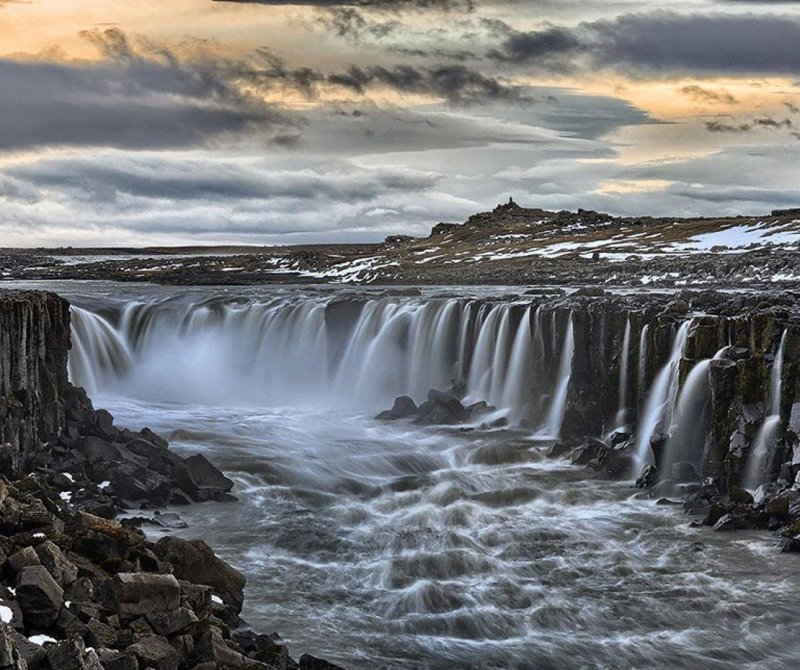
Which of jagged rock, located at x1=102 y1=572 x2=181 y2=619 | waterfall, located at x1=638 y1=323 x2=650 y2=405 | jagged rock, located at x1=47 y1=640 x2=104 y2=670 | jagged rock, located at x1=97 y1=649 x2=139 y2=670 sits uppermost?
waterfall, located at x1=638 y1=323 x2=650 y2=405

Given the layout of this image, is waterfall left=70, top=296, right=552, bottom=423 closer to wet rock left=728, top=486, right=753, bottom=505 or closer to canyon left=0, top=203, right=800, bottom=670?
canyon left=0, top=203, right=800, bottom=670

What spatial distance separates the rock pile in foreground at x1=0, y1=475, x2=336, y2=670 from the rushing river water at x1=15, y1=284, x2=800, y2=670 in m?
1.39

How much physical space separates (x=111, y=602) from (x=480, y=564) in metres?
8.34

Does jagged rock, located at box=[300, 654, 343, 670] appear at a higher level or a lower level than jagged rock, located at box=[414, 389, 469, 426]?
lower

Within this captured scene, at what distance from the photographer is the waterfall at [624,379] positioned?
30.2 metres

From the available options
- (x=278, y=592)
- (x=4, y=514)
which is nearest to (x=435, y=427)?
(x=278, y=592)

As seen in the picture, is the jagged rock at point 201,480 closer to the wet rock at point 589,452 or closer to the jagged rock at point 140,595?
the wet rock at point 589,452

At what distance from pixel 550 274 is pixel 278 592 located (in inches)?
2263

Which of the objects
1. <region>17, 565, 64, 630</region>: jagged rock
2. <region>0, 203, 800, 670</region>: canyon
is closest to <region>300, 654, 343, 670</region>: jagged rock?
<region>0, 203, 800, 670</region>: canyon

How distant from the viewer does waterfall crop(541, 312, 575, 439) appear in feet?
107

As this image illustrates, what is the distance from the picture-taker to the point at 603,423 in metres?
31.0

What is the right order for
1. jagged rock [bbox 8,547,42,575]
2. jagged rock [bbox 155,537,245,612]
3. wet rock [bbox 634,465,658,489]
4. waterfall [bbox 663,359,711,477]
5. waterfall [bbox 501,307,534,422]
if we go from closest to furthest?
1. jagged rock [bbox 8,547,42,575]
2. jagged rock [bbox 155,537,245,612]
3. wet rock [bbox 634,465,658,489]
4. waterfall [bbox 663,359,711,477]
5. waterfall [bbox 501,307,534,422]

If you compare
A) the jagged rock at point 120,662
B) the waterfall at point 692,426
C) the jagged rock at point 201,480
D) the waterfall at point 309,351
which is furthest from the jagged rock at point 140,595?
the waterfall at point 309,351

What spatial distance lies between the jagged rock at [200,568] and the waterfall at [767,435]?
44.8 ft
